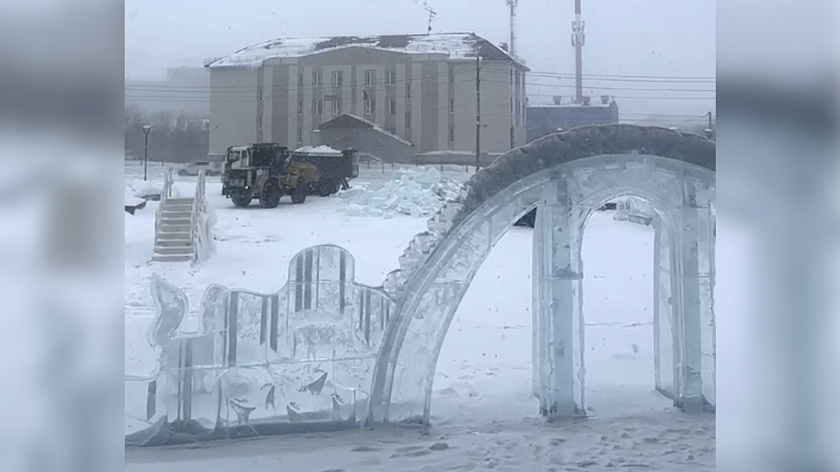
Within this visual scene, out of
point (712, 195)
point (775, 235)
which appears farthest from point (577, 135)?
point (775, 235)

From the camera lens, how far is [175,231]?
12.2 feet

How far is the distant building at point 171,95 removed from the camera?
3.68m

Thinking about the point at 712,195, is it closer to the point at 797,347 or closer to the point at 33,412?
the point at 797,347

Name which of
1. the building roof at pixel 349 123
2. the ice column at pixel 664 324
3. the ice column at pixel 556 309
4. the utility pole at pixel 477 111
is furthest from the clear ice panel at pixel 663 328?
the building roof at pixel 349 123

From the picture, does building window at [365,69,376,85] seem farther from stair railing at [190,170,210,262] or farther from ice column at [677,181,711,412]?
ice column at [677,181,711,412]

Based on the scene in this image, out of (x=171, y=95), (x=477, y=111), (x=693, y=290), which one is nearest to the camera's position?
(x=171, y=95)

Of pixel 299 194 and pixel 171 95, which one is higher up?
pixel 171 95

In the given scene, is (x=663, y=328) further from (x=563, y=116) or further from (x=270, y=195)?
(x=270, y=195)

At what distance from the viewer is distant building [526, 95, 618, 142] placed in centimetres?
379

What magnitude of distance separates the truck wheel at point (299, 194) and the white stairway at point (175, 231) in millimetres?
439

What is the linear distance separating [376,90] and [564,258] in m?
1.12

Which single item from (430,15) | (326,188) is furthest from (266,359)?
(430,15)

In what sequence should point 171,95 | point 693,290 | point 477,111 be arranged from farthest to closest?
point 693,290
point 477,111
point 171,95

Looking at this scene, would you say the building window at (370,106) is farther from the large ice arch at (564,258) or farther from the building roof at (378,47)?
the large ice arch at (564,258)
